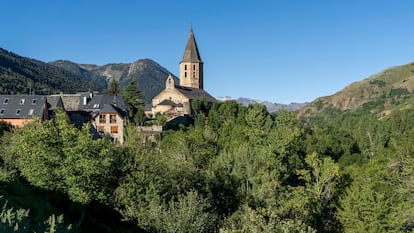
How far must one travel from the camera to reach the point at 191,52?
105m

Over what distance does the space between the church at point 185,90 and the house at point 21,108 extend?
2513cm

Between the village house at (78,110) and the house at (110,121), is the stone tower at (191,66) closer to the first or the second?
the village house at (78,110)

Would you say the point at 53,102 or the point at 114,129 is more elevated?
the point at 53,102

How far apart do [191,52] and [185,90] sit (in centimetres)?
1568

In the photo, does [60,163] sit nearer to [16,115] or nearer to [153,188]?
[153,188]

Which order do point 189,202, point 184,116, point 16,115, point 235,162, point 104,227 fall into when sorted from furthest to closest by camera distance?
point 184,116
point 16,115
point 235,162
point 104,227
point 189,202

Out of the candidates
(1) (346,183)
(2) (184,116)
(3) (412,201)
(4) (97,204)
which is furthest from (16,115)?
(3) (412,201)

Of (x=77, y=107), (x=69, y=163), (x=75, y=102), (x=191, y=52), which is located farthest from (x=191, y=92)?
(x=69, y=163)

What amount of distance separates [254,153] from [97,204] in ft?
56.2

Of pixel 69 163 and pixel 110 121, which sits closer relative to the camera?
pixel 69 163

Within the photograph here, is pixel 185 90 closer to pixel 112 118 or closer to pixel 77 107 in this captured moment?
pixel 77 107

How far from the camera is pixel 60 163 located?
22.6m

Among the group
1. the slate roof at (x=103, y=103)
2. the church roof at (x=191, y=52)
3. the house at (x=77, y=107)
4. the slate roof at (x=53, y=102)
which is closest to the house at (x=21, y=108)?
the slate roof at (x=53, y=102)

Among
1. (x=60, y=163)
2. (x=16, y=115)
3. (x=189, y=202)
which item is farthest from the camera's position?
(x=16, y=115)
